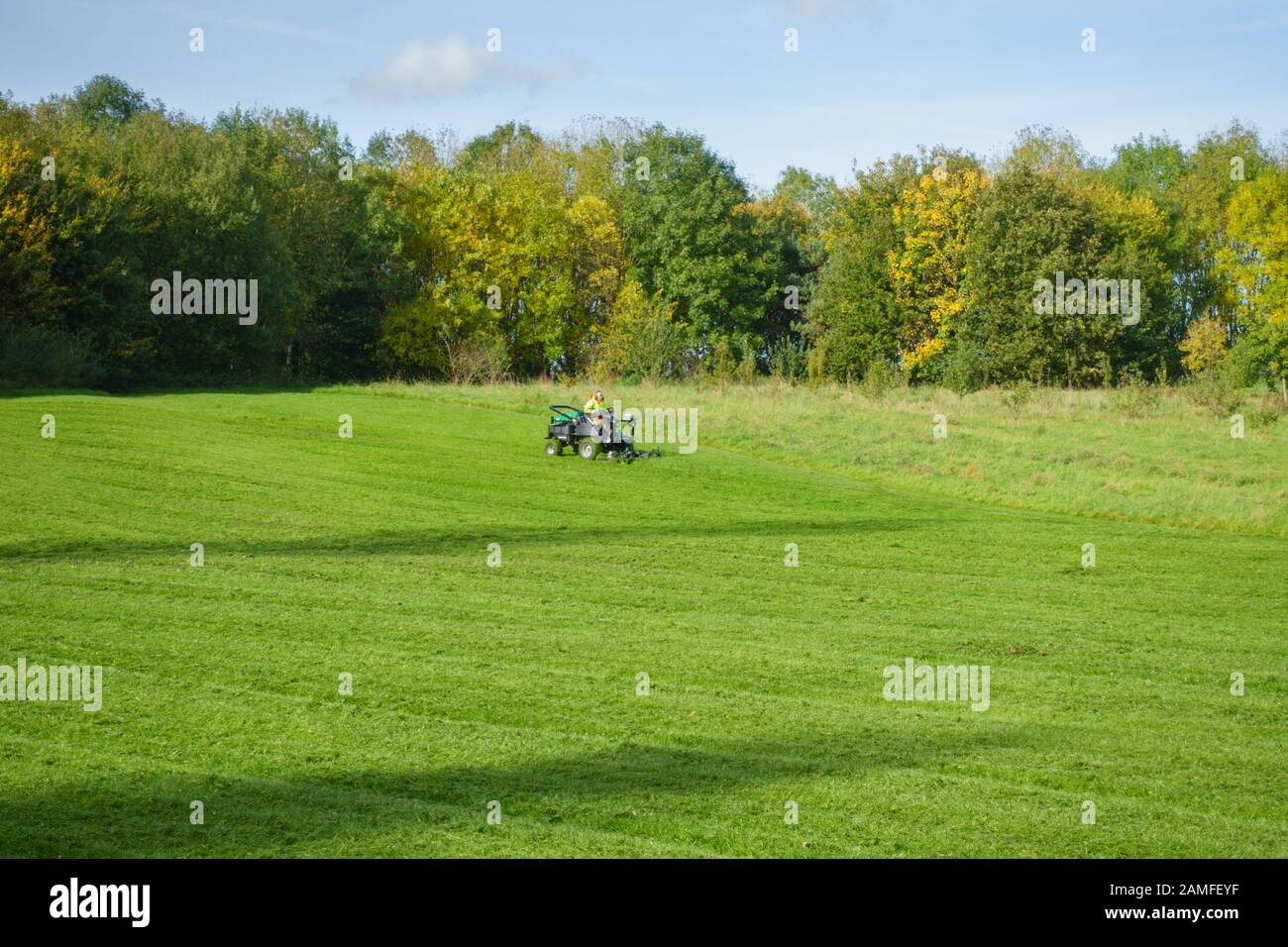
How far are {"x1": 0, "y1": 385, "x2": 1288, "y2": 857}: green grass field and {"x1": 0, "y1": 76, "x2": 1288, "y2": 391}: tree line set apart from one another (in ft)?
78.6

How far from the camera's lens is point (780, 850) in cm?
715

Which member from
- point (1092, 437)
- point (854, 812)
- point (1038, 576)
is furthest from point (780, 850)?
point (1092, 437)

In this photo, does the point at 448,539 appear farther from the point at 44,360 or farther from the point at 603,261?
the point at 603,261

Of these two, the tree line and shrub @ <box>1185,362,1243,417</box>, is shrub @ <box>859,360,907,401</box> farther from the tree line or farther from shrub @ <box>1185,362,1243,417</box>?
shrub @ <box>1185,362,1243,417</box>

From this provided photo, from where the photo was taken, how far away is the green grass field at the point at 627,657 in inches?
301

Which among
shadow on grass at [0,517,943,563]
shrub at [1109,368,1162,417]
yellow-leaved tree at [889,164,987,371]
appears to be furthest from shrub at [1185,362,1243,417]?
yellow-leaved tree at [889,164,987,371]

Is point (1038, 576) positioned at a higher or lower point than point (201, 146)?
lower

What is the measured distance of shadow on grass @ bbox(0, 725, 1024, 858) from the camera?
709cm

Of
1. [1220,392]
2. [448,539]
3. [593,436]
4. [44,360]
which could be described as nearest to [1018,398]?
[1220,392]

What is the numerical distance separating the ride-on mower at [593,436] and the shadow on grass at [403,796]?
1962cm

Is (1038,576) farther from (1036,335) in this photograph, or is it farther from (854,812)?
(1036,335)

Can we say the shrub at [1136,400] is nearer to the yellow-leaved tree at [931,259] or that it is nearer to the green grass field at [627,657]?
the green grass field at [627,657]

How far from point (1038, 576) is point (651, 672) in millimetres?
8053

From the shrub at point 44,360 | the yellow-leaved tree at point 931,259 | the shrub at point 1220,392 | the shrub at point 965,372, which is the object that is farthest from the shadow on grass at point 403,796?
the yellow-leaved tree at point 931,259
